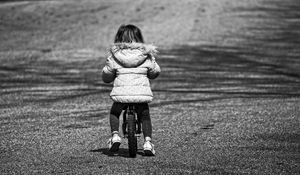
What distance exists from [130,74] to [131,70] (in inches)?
1.8

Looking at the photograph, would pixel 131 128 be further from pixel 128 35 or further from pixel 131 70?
pixel 128 35

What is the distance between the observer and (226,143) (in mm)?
7855

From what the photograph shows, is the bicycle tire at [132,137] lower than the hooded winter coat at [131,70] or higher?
lower

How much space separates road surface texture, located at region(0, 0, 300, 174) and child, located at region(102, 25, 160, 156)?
35cm

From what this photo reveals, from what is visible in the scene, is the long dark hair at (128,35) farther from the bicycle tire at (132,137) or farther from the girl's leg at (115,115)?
the bicycle tire at (132,137)

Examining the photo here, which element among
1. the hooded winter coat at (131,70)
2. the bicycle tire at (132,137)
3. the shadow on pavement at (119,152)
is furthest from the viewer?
the shadow on pavement at (119,152)

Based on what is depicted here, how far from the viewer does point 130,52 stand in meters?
7.12

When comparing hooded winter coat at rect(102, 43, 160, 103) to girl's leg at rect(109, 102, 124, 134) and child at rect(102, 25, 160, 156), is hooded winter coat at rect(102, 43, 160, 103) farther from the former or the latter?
girl's leg at rect(109, 102, 124, 134)

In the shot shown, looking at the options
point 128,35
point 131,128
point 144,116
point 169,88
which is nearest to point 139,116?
point 144,116

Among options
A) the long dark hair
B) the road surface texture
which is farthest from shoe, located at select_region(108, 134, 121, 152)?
the long dark hair

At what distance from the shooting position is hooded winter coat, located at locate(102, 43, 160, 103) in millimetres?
7031

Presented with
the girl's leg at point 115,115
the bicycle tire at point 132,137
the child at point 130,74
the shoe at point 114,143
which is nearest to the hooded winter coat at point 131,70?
the child at point 130,74

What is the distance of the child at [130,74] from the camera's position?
7.04 m

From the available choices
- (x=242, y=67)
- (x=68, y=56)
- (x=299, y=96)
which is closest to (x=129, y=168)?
(x=299, y=96)
